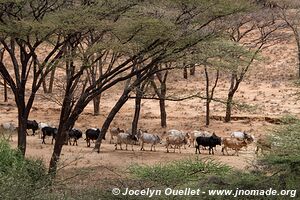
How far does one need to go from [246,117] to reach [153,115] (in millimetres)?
4270

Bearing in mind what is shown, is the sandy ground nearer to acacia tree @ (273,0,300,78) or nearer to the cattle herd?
the cattle herd

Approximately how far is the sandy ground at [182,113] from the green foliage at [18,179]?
4567 mm

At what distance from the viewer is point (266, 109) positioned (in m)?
23.9

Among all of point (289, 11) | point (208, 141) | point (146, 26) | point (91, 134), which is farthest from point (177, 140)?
point (289, 11)

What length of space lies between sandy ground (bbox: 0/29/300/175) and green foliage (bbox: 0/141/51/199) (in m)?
4.57

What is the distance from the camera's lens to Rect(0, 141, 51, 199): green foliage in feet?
22.2

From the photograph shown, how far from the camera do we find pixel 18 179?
7.48m

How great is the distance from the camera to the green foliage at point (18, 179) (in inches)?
267

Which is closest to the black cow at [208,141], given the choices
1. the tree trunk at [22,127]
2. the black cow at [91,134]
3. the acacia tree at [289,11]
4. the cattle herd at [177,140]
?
the cattle herd at [177,140]

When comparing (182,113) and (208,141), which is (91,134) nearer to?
(208,141)

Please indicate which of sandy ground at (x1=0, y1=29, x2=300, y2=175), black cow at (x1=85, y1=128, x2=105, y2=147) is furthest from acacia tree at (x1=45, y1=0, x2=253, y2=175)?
black cow at (x1=85, y1=128, x2=105, y2=147)

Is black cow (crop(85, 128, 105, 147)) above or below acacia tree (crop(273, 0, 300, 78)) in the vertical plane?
below

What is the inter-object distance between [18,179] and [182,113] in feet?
56.6

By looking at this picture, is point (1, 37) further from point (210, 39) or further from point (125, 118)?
point (125, 118)
